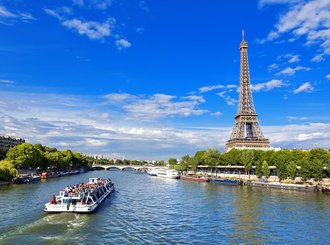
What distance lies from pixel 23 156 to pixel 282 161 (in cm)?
6422

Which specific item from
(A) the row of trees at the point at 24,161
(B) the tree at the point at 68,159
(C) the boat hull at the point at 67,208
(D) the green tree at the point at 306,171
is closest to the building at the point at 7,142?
(B) the tree at the point at 68,159

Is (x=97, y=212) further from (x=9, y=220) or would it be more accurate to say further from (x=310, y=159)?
Answer: (x=310, y=159)

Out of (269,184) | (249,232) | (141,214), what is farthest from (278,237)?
(269,184)

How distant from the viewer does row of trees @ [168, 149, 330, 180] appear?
74875 mm

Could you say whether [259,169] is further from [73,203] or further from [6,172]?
[73,203]

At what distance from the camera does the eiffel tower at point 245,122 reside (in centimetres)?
11825

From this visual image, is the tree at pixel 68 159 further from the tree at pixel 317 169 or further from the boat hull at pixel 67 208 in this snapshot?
the boat hull at pixel 67 208

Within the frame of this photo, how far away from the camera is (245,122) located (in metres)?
123

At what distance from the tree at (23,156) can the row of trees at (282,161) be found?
5207 centimetres

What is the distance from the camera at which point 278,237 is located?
2909 centimetres

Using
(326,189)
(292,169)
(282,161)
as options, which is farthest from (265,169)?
(326,189)

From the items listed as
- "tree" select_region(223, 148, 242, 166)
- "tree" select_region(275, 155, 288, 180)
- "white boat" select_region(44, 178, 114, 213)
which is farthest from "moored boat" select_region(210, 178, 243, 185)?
"white boat" select_region(44, 178, 114, 213)

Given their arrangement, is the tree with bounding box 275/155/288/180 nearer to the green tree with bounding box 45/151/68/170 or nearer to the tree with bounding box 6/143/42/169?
the tree with bounding box 6/143/42/169

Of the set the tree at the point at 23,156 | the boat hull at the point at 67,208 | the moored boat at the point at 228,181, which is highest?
the tree at the point at 23,156
